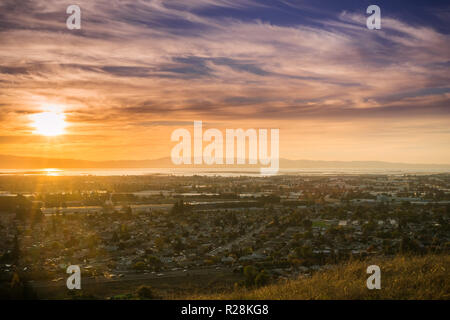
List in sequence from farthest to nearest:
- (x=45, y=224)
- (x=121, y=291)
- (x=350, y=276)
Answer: (x=45, y=224) < (x=121, y=291) < (x=350, y=276)

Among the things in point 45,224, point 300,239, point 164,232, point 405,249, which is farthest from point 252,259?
point 45,224

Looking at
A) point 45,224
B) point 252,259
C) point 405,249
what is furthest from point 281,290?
point 45,224

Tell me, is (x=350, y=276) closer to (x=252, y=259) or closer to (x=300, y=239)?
(x=252, y=259)
